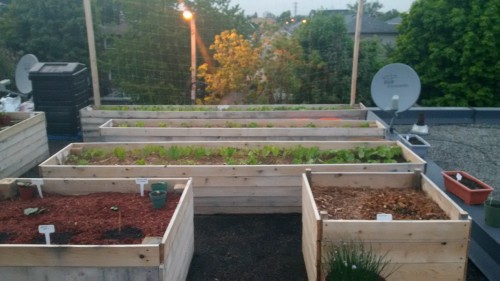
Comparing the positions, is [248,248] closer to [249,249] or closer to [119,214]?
[249,249]

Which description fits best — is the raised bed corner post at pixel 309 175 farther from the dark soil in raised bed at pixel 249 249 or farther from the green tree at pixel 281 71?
the green tree at pixel 281 71

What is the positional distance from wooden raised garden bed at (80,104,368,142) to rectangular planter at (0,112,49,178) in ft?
2.55

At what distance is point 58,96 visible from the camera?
805 cm

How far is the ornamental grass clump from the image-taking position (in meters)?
2.94

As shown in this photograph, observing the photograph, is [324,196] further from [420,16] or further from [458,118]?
[420,16]

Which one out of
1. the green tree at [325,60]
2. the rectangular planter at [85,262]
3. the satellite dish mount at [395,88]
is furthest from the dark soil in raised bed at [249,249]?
the green tree at [325,60]

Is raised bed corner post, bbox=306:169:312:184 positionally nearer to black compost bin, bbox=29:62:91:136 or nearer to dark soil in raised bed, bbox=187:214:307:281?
dark soil in raised bed, bbox=187:214:307:281

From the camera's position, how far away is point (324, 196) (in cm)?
402

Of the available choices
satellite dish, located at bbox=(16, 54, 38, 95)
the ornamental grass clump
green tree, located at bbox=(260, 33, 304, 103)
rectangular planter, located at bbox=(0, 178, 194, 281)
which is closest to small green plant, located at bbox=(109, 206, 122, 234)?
rectangular planter, located at bbox=(0, 178, 194, 281)

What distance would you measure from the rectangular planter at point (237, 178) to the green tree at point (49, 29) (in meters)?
9.78

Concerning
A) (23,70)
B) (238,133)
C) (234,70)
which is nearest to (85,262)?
(238,133)

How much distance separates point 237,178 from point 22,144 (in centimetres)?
363

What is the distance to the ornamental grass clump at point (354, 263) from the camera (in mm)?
2943

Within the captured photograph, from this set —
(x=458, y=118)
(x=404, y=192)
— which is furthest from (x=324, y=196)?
(x=458, y=118)
